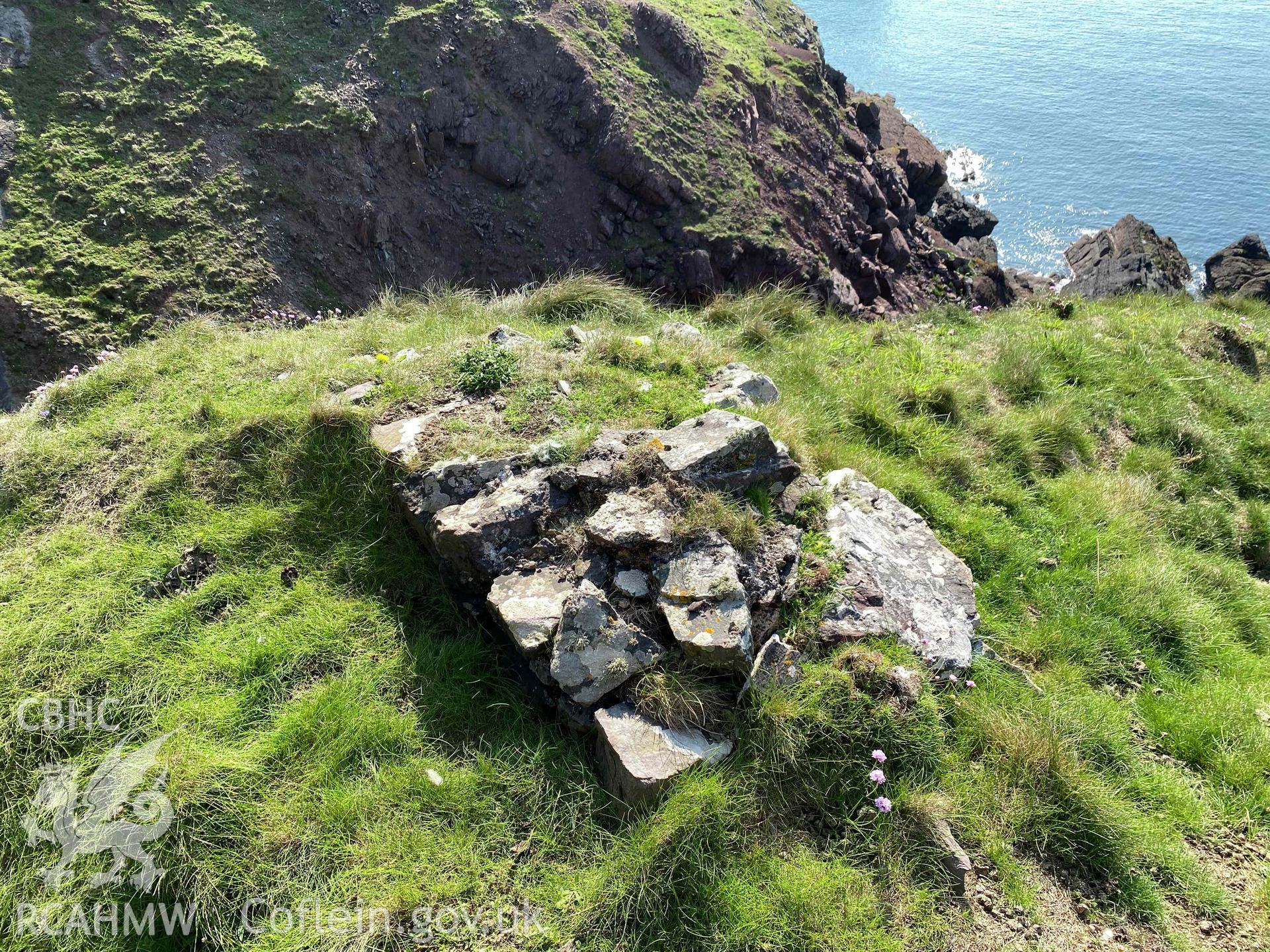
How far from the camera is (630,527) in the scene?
3625 mm

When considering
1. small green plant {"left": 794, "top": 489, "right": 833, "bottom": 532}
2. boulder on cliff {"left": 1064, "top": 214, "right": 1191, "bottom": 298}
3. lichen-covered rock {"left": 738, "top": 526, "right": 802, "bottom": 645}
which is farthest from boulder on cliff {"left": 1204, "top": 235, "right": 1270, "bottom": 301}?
lichen-covered rock {"left": 738, "top": 526, "right": 802, "bottom": 645}

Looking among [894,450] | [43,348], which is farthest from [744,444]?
[43,348]

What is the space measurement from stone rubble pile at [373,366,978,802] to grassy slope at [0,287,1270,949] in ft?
0.64

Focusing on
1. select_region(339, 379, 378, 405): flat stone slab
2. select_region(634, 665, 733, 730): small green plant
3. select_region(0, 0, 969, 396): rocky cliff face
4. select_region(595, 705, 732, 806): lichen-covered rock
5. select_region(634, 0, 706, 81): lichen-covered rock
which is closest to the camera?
select_region(595, 705, 732, 806): lichen-covered rock

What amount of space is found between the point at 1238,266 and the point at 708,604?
64.3 feet

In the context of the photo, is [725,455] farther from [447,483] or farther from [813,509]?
[447,483]

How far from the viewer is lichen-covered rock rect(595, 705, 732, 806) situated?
9.79ft

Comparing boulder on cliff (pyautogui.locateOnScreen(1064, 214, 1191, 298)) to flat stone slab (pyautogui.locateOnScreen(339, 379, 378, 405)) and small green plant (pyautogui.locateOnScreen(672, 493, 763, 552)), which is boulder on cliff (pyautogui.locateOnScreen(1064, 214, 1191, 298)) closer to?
small green plant (pyautogui.locateOnScreen(672, 493, 763, 552))

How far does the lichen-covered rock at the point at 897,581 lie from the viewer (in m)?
3.72

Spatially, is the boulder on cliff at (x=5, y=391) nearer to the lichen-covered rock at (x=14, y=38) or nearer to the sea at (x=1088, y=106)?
the lichen-covered rock at (x=14, y=38)

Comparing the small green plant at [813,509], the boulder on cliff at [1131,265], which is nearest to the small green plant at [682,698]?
the small green plant at [813,509]

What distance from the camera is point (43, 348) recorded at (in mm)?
8531

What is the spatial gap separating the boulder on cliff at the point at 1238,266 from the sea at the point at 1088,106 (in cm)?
510

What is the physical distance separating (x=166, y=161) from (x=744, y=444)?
11017 mm
